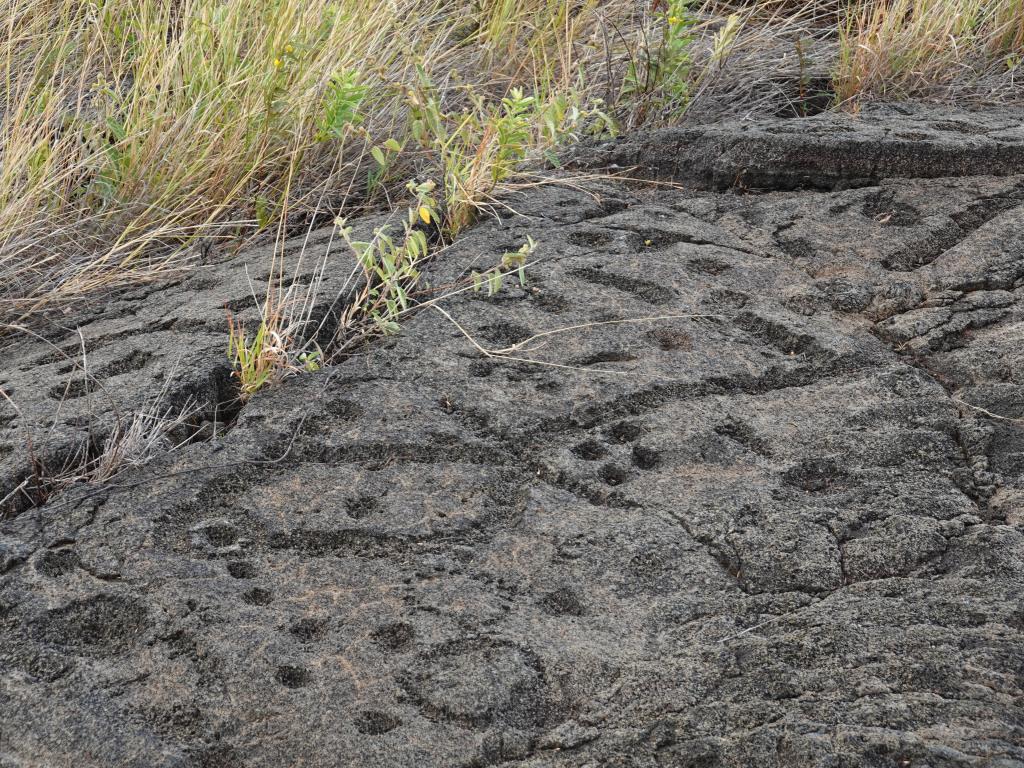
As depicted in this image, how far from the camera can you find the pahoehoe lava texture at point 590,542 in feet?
4.36

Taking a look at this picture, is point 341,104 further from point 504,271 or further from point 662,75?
point 662,75

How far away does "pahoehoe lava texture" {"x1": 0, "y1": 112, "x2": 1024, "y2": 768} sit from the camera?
1.33m

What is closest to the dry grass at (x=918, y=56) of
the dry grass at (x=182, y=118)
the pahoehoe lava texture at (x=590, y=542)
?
the dry grass at (x=182, y=118)

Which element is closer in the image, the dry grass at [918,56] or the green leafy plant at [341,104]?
the green leafy plant at [341,104]

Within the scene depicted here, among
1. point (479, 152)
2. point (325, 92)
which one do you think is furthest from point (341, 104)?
point (479, 152)

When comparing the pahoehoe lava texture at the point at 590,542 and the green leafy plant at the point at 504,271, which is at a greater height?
the green leafy plant at the point at 504,271

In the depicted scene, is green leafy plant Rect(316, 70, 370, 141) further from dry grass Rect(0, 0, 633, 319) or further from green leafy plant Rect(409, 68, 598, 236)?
green leafy plant Rect(409, 68, 598, 236)

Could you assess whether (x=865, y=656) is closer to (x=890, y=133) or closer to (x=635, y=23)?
(x=890, y=133)

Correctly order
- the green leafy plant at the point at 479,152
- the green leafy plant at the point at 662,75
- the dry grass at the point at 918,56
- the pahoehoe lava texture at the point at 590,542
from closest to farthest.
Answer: the pahoehoe lava texture at the point at 590,542 → the green leafy plant at the point at 479,152 → the green leafy plant at the point at 662,75 → the dry grass at the point at 918,56

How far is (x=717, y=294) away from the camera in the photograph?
231 cm

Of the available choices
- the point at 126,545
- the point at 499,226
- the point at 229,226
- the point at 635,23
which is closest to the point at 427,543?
the point at 126,545

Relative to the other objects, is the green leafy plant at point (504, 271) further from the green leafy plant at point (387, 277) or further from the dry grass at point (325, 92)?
the dry grass at point (325, 92)

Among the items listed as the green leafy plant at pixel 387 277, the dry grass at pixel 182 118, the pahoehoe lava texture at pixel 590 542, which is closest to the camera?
the pahoehoe lava texture at pixel 590 542

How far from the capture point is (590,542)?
165 centimetres
